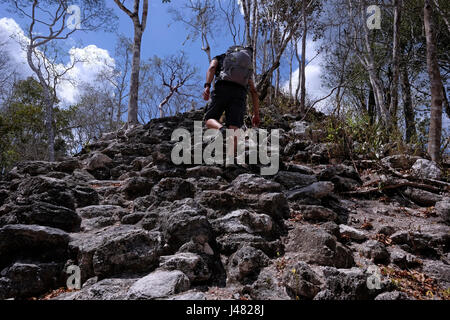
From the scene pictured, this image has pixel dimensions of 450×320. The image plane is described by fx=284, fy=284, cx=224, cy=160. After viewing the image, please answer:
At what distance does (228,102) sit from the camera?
3.98 metres

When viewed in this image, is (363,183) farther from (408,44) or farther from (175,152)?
(408,44)

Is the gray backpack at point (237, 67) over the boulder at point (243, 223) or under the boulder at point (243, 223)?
over

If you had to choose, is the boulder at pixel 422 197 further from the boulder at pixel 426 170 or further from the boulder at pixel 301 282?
the boulder at pixel 301 282

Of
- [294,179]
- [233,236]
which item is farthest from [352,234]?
[294,179]

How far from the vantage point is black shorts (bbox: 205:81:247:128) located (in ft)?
12.9

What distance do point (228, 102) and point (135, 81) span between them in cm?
562

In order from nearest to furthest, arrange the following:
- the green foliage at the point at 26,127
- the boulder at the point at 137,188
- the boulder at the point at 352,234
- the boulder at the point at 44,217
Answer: the boulder at the point at 352,234
the boulder at the point at 44,217
the boulder at the point at 137,188
the green foliage at the point at 26,127

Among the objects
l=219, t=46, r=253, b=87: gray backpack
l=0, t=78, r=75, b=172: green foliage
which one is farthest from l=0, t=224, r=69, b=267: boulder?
l=0, t=78, r=75, b=172: green foliage

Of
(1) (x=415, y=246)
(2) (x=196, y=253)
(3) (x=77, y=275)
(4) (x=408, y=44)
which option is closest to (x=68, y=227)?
(3) (x=77, y=275)

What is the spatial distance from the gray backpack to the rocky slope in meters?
1.25

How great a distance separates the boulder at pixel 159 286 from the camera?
1710 mm

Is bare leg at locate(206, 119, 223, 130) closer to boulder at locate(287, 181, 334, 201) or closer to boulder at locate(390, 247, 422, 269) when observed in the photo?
boulder at locate(287, 181, 334, 201)

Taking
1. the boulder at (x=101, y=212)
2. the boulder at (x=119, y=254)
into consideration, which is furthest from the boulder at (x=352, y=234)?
the boulder at (x=101, y=212)

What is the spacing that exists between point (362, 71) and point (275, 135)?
1006 cm
